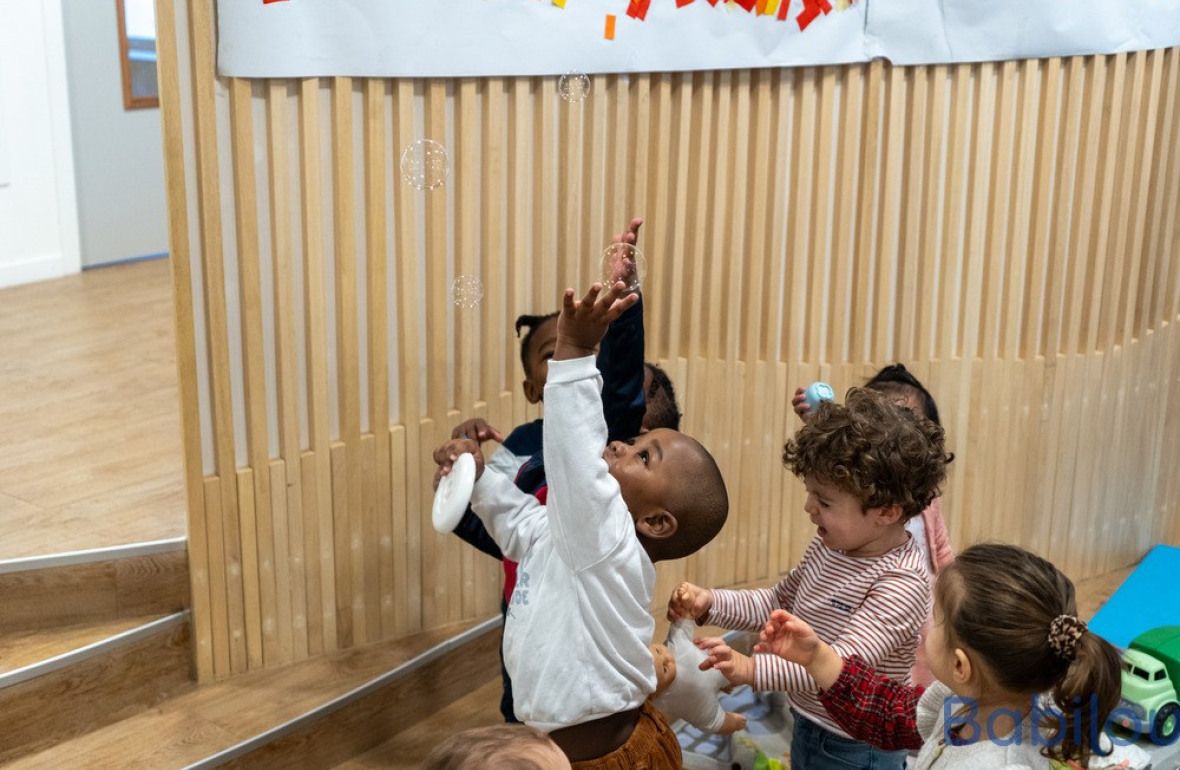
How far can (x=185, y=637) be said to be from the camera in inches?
126

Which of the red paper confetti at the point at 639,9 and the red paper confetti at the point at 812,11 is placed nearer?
the red paper confetti at the point at 639,9

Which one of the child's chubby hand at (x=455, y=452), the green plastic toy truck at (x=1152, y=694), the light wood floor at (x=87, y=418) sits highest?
the child's chubby hand at (x=455, y=452)

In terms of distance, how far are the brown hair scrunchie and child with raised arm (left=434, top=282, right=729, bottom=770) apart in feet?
1.89

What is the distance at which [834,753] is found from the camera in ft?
7.85

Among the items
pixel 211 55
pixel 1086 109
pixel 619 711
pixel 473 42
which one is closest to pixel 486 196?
pixel 473 42

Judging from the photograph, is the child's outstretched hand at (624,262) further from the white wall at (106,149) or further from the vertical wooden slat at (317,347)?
the white wall at (106,149)

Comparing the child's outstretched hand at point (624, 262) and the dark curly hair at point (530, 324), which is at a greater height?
the child's outstretched hand at point (624, 262)

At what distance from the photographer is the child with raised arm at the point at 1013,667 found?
1.79 m

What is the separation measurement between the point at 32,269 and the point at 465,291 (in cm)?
327

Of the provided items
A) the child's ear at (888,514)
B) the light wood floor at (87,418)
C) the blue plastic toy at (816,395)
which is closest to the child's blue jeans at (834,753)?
the child's ear at (888,514)

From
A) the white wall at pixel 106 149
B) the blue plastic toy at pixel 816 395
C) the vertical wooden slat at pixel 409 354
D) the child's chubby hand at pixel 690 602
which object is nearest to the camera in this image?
the child's chubby hand at pixel 690 602

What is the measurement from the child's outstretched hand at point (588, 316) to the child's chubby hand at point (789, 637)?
1.62ft

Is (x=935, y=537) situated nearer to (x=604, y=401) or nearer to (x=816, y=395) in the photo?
(x=816, y=395)

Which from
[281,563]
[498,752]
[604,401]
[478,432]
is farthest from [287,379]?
[498,752]
